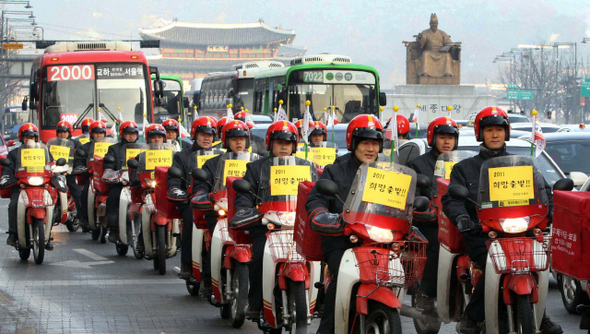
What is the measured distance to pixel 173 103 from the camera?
3350 centimetres

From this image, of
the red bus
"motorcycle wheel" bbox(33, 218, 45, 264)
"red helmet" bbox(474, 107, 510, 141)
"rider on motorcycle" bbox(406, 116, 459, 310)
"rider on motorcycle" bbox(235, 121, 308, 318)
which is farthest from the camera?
the red bus

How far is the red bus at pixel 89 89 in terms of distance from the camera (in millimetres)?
21422

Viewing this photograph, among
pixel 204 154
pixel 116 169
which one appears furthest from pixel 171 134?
pixel 204 154

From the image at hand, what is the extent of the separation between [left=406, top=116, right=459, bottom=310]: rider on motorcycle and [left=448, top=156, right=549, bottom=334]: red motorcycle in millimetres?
673

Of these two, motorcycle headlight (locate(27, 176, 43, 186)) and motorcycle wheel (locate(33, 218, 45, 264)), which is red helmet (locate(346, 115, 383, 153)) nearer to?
motorcycle wheel (locate(33, 218, 45, 264))

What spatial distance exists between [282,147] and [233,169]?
924mm

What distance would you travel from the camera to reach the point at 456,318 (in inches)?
263

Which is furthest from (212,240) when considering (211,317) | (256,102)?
(256,102)

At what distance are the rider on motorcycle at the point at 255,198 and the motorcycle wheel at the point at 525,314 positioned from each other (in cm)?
197

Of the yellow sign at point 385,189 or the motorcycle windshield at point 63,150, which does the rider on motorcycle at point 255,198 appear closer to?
the yellow sign at point 385,189

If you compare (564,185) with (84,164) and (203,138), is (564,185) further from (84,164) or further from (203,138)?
(84,164)

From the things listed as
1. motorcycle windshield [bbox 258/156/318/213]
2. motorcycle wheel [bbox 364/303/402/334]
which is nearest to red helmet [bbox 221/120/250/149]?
motorcycle windshield [bbox 258/156/318/213]

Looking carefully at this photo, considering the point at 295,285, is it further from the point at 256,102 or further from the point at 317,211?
the point at 256,102

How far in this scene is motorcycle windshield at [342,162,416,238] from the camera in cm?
538
